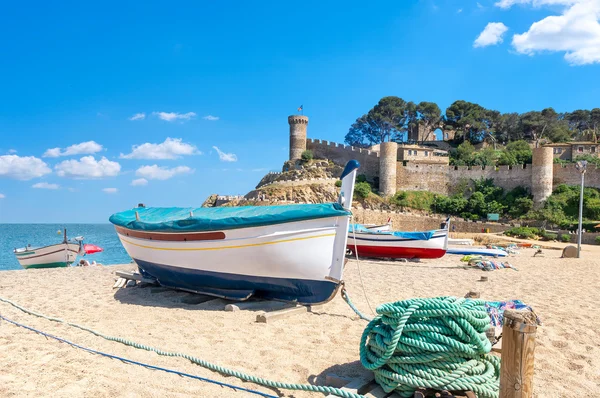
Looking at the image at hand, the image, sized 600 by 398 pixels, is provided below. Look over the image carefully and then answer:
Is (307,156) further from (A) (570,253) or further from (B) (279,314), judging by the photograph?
(B) (279,314)

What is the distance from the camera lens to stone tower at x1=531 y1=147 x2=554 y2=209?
3778 centimetres

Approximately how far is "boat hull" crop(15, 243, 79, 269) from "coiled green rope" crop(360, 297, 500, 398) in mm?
18395

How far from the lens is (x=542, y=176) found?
38000mm

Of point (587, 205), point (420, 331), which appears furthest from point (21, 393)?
point (587, 205)

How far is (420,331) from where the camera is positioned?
3.35m

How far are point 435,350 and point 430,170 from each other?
4418 cm

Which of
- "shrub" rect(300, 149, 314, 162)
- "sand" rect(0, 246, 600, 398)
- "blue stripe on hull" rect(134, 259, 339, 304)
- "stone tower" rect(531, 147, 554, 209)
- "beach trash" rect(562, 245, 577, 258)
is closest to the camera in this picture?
"sand" rect(0, 246, 600, 398)

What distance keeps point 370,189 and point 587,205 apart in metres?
19.4

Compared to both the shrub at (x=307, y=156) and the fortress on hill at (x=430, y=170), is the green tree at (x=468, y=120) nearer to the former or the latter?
the fortress on hill at (x=430, y=170)

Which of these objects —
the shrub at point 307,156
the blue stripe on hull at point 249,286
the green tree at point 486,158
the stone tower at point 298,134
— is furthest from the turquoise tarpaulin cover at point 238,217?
the stone tower at point 298,134

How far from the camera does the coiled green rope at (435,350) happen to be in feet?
10.6

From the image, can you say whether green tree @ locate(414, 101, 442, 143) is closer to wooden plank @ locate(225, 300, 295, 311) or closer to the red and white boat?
the red and white boat

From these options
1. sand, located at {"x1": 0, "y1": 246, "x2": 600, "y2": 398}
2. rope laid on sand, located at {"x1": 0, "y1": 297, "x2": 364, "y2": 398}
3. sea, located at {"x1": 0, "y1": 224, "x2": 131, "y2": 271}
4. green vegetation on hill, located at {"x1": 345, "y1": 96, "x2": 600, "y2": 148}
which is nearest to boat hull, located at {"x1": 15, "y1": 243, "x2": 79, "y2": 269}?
sea, located at {"x1": 0, "y1": 224, "x2": 131, "y2": 271}

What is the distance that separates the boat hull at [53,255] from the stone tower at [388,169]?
3240 cm
